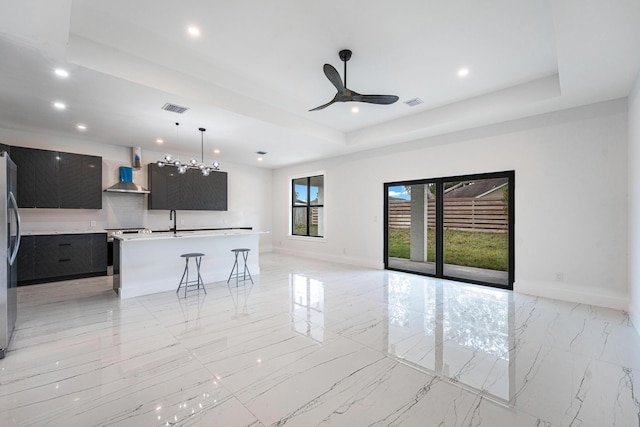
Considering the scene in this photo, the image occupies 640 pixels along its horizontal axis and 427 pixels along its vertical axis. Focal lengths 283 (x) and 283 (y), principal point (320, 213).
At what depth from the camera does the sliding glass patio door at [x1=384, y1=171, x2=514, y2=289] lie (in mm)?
5109

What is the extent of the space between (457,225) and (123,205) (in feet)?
23.6

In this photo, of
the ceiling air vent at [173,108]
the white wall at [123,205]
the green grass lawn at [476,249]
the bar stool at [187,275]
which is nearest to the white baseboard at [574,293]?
the green grass lawn at [476,249]

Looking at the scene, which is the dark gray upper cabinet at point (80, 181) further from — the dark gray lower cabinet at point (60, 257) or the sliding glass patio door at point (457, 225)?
the sliding glass patio door at point (457, 225)

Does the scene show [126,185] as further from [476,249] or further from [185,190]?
[476,249]

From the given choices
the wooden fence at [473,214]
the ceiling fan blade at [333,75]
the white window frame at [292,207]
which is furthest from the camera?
the white window frame at [292,207]

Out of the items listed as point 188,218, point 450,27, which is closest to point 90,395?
point 450,27

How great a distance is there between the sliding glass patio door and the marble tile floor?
1432 mm

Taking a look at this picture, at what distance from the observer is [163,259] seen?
15.2 feet

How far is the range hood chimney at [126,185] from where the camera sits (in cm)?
595

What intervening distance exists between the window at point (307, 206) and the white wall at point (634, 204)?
231 inches

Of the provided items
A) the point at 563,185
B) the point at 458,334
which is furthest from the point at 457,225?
the point at 458,334

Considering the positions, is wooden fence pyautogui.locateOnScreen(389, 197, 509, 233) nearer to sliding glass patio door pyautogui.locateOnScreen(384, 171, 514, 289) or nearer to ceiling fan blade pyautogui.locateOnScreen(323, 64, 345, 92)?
sliding glass patio door pyautogui.locateOnScreen(384, 171, 514, 289)

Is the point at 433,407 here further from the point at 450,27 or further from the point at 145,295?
the point at 145,295

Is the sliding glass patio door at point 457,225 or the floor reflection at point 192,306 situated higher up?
the sliding glass patio door at point 457,225
